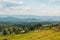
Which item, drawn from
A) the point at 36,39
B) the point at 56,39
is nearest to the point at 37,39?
the point at 36,39

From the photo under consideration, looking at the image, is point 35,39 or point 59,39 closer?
point 59,39

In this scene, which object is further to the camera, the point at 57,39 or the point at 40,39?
the point at 40,39

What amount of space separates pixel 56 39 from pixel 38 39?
898 cm

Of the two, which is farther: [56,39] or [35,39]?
[35,39]

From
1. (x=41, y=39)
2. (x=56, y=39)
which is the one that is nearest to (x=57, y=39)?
(x=56, y=39)

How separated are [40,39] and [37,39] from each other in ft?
4.42

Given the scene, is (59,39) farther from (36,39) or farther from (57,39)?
(36,39)

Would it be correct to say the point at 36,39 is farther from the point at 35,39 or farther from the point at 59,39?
the point at 59,39

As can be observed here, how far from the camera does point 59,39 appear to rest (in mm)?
55812

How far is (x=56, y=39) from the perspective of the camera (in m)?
56.5

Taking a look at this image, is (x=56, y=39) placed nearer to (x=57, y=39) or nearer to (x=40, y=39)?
(x=57, y=39)

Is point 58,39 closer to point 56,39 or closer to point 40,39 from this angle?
point 56,39

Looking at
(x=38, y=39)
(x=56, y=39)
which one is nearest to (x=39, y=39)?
(x=38, y=39)

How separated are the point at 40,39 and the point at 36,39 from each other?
1715 mm
